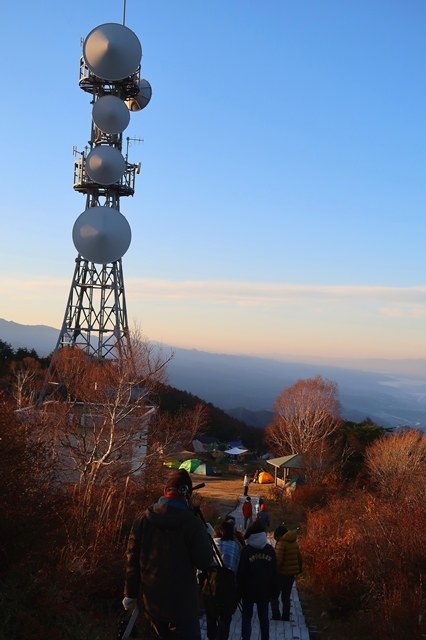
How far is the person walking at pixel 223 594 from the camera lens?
4.90 m

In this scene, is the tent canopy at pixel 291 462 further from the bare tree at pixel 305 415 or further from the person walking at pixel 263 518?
the person walking at pixel 263 518

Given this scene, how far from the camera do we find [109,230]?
772 inches

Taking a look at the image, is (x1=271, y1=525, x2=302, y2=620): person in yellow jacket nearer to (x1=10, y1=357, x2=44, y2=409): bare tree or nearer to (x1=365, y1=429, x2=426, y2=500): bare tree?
(x1=365, y1=429, x2=426, y2=500): bare tree

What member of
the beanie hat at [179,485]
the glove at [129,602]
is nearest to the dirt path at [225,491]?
the glove at [129,602]

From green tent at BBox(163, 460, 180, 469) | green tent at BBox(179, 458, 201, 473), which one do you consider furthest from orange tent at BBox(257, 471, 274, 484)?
green tent at BBox(163, 460, 180, 469)

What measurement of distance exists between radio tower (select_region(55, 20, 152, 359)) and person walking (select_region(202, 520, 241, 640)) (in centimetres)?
1354

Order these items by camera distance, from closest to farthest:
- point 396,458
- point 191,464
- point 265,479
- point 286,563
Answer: point 286,563, point 396,458, point 265,479, point 191,464

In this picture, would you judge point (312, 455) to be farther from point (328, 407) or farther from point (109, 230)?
point (109, 230)

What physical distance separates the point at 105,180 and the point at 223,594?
18120 mm

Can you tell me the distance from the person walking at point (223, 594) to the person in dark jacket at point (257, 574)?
0.14 metres

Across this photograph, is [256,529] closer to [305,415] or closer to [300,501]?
[300,501]

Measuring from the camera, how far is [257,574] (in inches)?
212

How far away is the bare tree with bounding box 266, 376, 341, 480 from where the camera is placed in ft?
88.8

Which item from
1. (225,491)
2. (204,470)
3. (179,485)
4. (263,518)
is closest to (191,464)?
(204,470)
